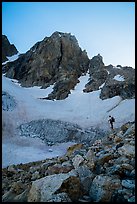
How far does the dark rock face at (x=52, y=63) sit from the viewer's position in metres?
61.1

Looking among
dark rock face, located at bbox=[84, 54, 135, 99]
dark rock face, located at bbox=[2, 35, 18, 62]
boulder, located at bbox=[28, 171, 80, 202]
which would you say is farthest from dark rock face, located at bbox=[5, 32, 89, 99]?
boulder, located at bbox=[28, 171, 80, 202]

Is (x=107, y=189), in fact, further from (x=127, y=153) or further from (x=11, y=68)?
(x=11, y=68)

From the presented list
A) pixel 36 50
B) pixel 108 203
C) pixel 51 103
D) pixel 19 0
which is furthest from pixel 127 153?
pixel 36 50

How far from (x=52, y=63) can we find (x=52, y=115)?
94.6 feet

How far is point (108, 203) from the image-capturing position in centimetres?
618

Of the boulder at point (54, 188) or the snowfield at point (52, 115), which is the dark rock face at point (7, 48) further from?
the boulder at point (54, 188)

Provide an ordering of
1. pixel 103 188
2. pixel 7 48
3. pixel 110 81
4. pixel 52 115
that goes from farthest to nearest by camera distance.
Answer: pixel 7 48
pixel 110 81
pixel 52 115
pixel 103 188

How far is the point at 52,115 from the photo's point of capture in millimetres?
38719

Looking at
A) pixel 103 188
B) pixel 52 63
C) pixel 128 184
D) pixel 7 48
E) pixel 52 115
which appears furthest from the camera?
pixel 7 48

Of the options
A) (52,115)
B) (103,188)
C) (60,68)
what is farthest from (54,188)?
(60,68)

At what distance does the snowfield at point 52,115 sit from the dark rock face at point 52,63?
7.08m

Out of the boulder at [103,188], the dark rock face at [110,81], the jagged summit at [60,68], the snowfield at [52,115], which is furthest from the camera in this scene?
the jagged summit at [60,68]

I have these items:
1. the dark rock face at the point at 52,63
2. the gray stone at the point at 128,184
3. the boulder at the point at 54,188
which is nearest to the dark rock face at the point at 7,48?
the dark rock face at the point at 52,63

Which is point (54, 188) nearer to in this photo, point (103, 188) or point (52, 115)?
point (103, 188)
